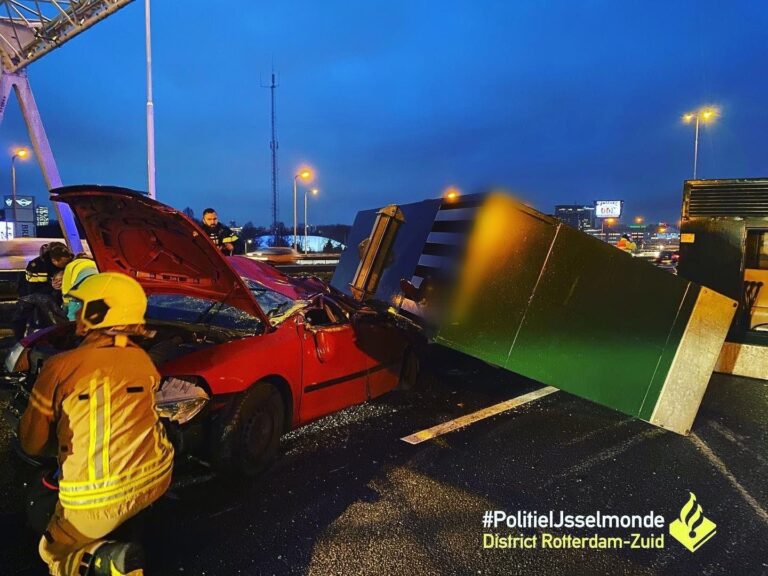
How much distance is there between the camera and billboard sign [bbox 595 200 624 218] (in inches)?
1576

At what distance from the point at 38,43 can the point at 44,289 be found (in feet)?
47.8

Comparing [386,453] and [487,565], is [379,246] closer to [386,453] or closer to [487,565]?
[386,453]

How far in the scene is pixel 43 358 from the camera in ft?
11.1

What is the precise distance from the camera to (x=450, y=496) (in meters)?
3.39

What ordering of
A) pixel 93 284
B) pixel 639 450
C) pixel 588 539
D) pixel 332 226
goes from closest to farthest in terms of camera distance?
pixel 93 284
pixel 588 539
pixel 639 450
pixel 332 226

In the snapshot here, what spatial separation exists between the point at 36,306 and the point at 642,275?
6.40 m

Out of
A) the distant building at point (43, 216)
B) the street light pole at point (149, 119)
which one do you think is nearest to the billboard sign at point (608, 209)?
the street light pole at point (149, 119)

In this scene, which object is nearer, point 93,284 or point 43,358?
point 93,284

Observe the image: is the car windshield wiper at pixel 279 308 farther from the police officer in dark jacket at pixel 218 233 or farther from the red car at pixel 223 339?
the police officer in dark jacket at pixel 218 233

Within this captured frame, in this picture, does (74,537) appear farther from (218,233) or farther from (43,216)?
(43,216)

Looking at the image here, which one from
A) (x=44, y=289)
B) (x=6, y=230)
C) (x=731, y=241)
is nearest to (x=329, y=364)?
(x=44, y=289)

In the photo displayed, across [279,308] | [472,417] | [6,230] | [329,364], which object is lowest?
[6,230]

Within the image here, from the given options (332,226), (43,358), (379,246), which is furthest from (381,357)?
(332,226)

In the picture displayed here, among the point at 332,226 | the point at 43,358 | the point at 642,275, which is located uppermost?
the point at 642,275
